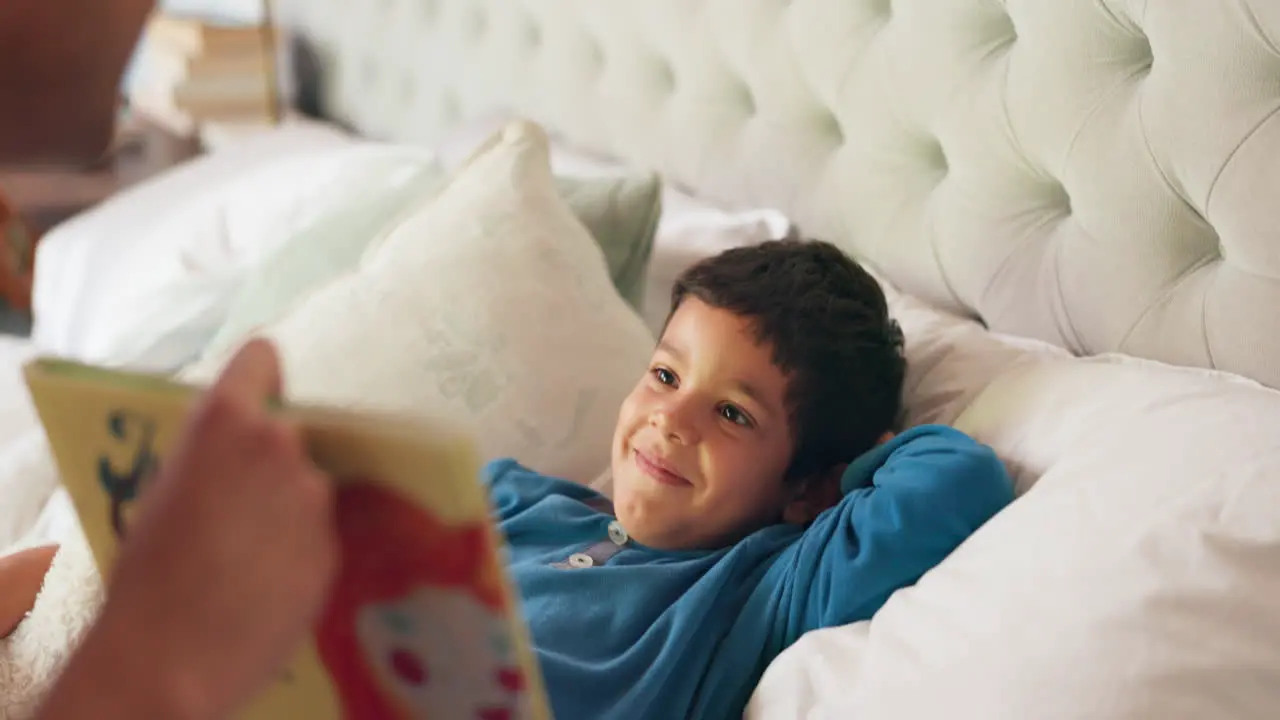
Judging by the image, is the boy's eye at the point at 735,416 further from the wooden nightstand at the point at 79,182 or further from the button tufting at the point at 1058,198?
the wooden nightstand at the point at 79,182

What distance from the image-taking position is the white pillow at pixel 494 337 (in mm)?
1221

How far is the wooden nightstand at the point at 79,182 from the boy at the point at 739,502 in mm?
1926

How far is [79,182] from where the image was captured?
2.77 m

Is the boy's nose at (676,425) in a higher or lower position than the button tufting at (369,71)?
higher

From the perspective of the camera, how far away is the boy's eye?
990mm

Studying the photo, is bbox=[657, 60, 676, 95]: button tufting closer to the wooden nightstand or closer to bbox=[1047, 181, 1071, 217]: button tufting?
bbox=[1047, 181, 1071, 217]: button tufting

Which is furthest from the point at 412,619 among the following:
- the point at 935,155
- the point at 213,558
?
the point at 935,155

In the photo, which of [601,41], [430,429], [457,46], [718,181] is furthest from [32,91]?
[430,429]

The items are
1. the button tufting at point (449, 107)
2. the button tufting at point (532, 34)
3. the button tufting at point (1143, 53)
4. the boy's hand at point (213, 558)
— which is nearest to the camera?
the boy's hand at point (213, 558)

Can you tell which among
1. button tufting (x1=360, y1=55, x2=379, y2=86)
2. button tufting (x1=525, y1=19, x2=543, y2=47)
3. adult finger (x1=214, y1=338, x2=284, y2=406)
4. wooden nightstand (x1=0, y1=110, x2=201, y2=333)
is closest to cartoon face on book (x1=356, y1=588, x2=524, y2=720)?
adult finger (x1=214, y1=338, x2=284, y2=406)

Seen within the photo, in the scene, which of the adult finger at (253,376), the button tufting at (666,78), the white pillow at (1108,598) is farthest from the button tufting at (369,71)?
the adult finger at (253,376)

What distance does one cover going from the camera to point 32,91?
2537 millimetres

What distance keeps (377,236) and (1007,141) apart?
781 mm

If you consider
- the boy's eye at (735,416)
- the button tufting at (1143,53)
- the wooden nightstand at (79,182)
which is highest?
the button tufting at (1143,53)
